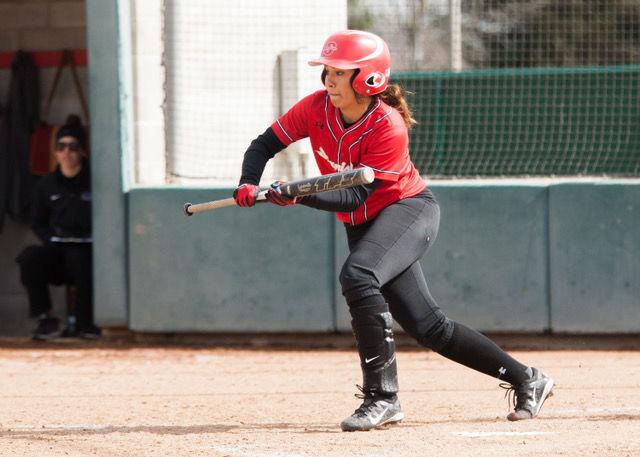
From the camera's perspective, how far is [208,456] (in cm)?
421

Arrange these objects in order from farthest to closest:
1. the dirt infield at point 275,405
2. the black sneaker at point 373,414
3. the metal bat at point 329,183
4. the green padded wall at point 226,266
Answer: the green padded wall at point 226,266 < the black sneaker at point 373,414 < the dirt infield at point 275,405 < the metal bat at point 329,183

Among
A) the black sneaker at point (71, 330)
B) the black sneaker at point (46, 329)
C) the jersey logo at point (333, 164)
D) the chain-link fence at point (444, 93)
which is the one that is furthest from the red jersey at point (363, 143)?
the black sneaker at point (46, 329)

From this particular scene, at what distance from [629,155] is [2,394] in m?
4.67

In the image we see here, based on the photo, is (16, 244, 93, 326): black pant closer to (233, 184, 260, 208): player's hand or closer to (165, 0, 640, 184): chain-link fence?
(165, 0, 640, 184): chain-link fence

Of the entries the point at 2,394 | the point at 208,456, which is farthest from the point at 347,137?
the point at 2,394

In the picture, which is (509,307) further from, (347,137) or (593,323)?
(347,137)

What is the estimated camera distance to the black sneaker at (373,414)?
15.3 ft

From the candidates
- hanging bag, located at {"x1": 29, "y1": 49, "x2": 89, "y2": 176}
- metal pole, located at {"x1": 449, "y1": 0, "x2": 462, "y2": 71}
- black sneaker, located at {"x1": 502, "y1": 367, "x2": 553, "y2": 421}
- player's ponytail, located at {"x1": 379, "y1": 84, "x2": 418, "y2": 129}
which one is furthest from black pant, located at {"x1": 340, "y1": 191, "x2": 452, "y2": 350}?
hanging bag, located at {"x1": 29, "y1": 49, "x2": 89, "y2": 176}

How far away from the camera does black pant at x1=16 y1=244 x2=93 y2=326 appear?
27.6 feet

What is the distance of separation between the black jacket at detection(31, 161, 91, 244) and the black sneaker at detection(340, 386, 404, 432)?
4.29 meters

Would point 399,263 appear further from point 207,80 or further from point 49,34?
point 49,34

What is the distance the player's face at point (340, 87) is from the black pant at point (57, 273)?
4.25 meters

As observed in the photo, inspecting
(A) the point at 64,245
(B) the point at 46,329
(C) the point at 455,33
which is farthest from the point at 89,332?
(C) the point at 455,33

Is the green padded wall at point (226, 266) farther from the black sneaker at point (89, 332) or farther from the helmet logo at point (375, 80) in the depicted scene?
the helmet logo at point (375, 80)
